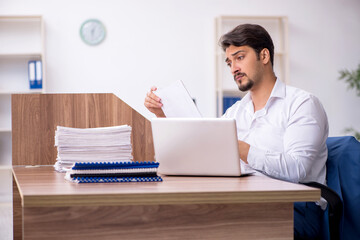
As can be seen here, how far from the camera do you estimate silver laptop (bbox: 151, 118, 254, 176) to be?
145cm

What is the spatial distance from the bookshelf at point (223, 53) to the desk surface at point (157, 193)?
417 cm

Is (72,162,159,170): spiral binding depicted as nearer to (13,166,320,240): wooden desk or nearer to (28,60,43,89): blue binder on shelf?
(13,166,320,240): wooden desk

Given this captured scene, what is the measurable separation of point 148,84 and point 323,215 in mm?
4066

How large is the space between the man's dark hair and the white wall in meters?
3.33

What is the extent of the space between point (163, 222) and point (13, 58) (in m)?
4.63

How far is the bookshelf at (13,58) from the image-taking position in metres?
5.33

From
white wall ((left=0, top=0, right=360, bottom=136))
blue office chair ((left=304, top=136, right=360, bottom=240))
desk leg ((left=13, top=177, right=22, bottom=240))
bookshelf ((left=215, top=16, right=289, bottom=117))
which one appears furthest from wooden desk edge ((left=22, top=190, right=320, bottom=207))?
white wall ((left=0, top=0, right=360, bottom=136))

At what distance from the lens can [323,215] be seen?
1.62 metres

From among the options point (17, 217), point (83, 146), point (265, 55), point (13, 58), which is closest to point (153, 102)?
point (83, 146)

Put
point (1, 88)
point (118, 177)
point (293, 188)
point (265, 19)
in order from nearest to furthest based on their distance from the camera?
point (293, 188)
point (118, 177)
point (1, 88)
point (265, 19)

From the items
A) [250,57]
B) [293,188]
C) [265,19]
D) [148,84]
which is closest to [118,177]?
Result: [293,188]

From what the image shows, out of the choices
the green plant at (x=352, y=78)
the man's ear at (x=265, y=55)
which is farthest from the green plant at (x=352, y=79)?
the man's ear at (x=265, y=55)

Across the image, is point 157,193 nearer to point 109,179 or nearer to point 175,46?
point 109,179

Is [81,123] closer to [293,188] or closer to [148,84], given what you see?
[293,188]
